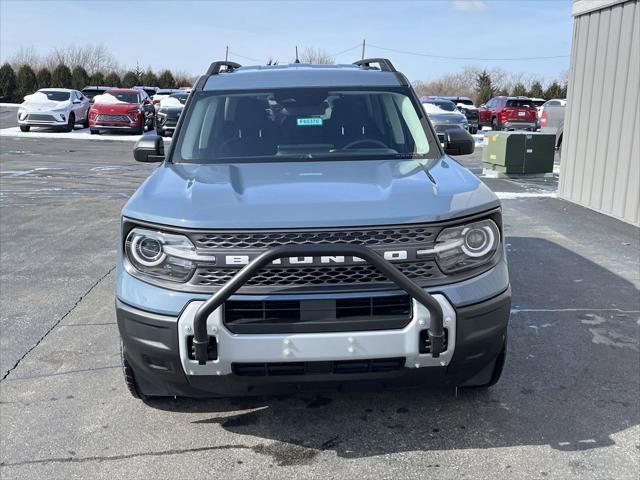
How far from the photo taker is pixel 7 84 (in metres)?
45.6

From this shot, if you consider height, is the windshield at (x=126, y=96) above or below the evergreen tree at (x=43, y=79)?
below

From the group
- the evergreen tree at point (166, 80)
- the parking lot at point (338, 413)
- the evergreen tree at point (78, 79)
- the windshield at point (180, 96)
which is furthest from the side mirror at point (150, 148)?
the evergreen tree at point (166, 80)

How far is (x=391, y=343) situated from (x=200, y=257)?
909mm

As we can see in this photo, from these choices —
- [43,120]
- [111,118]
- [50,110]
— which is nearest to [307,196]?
[111,118]

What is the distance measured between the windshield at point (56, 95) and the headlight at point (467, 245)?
2497 cm

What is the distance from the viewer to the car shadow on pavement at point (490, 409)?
3230 millimetres

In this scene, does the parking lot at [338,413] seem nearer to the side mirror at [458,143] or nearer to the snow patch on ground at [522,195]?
the side mirror at [458,143]

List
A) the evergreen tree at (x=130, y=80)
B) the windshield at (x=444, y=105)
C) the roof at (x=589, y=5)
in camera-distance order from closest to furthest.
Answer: the roof at (x=589, y=5) → the windshield at (x=444, y=105) → the evergreen tree at (x=130, y=80)

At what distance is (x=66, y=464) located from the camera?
120 inches

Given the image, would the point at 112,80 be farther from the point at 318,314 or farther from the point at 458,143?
the point at 318,314

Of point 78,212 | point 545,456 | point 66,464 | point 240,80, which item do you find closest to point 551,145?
point 78,212

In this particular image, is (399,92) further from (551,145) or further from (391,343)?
(551,145)

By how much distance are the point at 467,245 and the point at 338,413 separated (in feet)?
4.02

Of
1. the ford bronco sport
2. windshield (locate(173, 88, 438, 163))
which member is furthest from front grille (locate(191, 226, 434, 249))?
windshield (locate(173, 88, 438, 163))
